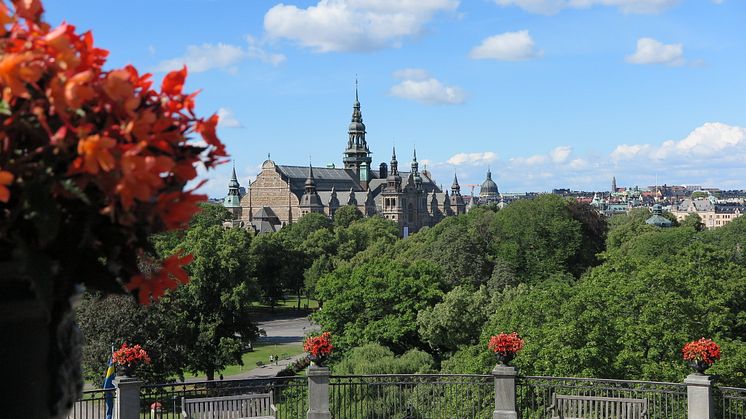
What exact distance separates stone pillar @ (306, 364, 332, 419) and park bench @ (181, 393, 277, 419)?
2.25ft

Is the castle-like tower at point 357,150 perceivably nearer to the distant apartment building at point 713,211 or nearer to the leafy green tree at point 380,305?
the distant apartment building at point 713,211

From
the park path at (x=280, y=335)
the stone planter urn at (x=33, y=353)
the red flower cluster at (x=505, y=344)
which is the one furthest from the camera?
the park path at (x=280, y=335)

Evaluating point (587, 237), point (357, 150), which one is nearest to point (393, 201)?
point (357, 150)

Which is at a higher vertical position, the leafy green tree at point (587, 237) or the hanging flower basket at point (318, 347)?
the leafy green tree at point (587, 237)

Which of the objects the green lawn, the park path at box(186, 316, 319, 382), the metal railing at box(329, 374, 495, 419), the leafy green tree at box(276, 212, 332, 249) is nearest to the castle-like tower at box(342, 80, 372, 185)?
the leafy green tree at box(276, 212, 332, 249)

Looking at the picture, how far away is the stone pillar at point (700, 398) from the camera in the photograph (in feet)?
38.4

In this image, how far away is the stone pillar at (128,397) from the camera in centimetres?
1145

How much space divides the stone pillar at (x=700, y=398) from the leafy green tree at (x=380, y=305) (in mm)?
23561

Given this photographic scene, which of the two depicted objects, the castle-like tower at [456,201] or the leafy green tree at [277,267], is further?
the castle-like tower at [456,201]

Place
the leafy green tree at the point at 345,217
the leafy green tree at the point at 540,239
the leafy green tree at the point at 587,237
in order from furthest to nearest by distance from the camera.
Result: the leafy green tree at the point at 345,217 < the leafy green tree at the point at 587,237 < the leafy green tree at the point at 540,239

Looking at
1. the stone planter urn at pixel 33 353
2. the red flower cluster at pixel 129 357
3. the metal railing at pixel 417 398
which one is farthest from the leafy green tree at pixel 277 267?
the stone planter urn at pixel 33 353

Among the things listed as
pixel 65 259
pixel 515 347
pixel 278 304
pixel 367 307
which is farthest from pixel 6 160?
pixel 278 304

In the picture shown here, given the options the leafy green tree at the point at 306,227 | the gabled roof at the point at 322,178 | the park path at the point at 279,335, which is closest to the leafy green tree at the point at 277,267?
the park path at the point at 279,335

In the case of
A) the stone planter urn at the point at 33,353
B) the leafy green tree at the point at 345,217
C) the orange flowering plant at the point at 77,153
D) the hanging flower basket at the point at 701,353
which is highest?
the leafy green tree at the point at 345,217
